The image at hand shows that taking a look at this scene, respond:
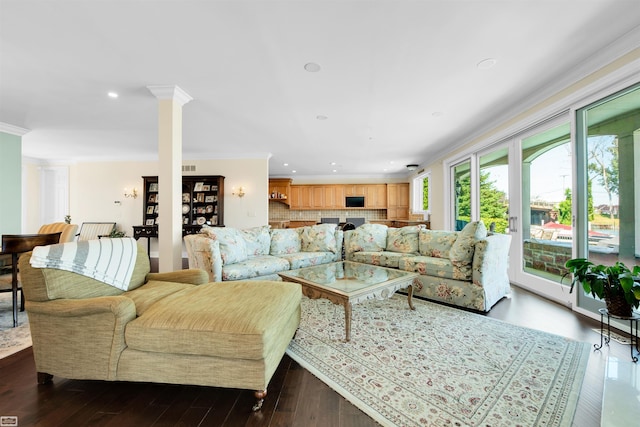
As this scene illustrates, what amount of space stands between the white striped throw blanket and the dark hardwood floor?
662mm

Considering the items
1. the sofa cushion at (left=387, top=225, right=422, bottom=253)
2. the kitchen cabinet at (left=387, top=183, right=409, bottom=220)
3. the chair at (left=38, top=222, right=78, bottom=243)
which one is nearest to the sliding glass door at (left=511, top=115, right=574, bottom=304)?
the sofa cushion at (left=387, top=225, right=422, bottom=253)

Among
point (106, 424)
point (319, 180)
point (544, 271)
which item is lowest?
point (106, 424)

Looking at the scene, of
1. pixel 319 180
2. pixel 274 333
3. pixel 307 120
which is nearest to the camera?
pixel 274 333

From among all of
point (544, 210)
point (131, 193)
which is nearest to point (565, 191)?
point (544, 210)

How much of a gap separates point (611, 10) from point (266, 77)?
2.80 meters

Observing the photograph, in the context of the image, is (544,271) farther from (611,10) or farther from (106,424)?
(106,424)

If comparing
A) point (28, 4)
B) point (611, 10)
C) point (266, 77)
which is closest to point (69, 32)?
point (28, 4)

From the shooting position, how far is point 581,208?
2.69 m

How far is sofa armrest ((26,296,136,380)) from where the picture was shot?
4.71 ft

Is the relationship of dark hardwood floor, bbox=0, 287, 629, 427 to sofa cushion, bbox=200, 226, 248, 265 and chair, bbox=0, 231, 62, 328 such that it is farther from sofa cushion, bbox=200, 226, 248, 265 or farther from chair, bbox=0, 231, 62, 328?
sofa cushion, bbox=200, 226, 248, 265

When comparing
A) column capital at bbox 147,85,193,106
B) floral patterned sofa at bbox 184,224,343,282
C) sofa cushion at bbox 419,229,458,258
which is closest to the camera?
column capital at bbox 147,85,193,106

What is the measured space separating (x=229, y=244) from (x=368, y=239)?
85.6 inches

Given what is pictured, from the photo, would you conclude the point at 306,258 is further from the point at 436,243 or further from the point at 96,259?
the point at 96,259

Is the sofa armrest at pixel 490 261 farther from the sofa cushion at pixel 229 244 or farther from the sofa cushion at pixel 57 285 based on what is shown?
the sofa cushion at pixel 57 285
